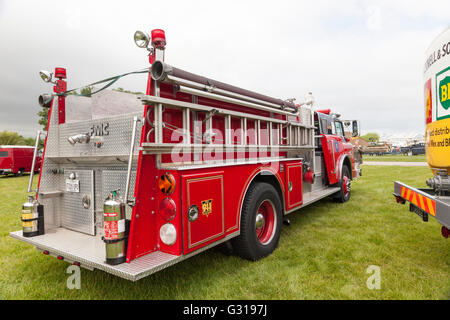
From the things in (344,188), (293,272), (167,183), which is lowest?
(293,272)

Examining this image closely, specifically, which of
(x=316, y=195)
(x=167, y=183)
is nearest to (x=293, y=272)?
(x=167, y=183)

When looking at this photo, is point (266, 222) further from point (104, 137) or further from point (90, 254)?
point (104, 137)

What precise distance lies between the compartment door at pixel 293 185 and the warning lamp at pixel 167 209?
2.18m

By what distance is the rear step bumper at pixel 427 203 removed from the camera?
2527mm

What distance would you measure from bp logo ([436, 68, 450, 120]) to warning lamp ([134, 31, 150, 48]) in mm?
2938

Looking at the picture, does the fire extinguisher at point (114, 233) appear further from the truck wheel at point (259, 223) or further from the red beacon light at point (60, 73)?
the red beacon light at point (60, 73)

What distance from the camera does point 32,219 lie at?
3.12 metres

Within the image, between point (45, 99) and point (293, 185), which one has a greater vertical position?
point (45, 99)

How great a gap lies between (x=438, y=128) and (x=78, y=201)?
4.16 meters

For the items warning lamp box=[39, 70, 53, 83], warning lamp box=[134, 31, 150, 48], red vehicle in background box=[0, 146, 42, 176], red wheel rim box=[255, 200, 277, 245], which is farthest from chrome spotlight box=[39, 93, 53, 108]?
red vehicle in background box=[0, 146, 42, 176]

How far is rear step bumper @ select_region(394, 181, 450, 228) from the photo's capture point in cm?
253

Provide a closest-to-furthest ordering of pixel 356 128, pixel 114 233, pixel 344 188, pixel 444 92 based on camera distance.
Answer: pixel 114 233 → pixel 444 92 → pixel 344 188 → pixel 356 128

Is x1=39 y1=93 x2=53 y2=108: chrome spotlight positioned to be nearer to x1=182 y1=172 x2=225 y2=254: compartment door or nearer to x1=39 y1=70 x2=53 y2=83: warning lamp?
x1=39 y1=70 x2=53 y2=83: warning lamp
